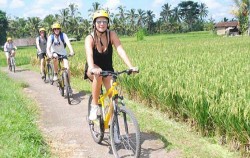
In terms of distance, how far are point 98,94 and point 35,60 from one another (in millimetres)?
16968

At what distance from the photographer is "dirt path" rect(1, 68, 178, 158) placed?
5318 mm

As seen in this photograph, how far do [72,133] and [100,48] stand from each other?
6.35ft

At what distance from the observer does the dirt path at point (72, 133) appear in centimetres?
532

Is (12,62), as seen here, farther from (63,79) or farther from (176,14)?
(176,14)

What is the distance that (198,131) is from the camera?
6.10 metres

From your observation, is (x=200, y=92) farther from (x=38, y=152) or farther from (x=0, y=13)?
(x=0, y=13)

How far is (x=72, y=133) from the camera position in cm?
638

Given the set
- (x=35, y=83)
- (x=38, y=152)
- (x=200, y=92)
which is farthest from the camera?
(x=35, y=83)

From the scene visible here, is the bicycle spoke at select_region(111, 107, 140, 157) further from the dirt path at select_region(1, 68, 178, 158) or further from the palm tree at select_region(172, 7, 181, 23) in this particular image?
the palm tree at select_region(172, 7, 181, 23)

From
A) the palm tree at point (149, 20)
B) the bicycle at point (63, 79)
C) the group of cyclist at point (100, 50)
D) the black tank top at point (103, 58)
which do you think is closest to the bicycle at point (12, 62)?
the bicycle at point (63, 79)

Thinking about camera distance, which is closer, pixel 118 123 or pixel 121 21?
pixel 118 123

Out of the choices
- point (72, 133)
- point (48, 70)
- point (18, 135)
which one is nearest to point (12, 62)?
point (48, 70)

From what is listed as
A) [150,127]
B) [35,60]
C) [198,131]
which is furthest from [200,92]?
[35,60]

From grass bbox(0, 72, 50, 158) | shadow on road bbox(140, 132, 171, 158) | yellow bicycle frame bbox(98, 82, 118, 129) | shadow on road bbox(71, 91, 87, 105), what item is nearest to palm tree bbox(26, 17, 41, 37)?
shadow on road bbox(71, 91, 87, 105)
